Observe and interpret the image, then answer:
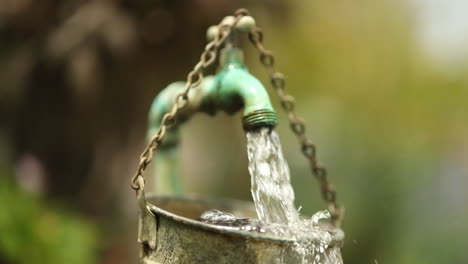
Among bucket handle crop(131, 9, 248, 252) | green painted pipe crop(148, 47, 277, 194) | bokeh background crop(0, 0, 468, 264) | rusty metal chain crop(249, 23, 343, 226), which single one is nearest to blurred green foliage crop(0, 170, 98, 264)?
bokeh background crop(0, 0, 468, 264)

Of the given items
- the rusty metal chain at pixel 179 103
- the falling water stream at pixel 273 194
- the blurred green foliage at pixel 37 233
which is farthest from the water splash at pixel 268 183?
the blurred green foliage at pixel 37 233

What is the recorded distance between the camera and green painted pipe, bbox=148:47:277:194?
1059 millimetres

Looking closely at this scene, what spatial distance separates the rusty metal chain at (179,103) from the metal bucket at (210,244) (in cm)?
6

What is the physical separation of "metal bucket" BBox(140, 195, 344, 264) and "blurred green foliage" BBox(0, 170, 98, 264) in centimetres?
169

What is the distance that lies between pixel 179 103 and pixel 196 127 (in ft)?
9.58

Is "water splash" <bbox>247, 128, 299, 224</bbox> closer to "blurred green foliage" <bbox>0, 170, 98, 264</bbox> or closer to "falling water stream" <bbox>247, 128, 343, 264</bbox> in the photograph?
"falling water stream" <bbox>247, 128, 343, 264</bbox>

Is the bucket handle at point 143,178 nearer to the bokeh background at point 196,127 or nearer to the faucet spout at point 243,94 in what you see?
the faucet spout at point 243,94

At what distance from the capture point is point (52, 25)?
10.6 ft

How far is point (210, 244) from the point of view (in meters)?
0.91

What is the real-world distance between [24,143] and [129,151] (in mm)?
549

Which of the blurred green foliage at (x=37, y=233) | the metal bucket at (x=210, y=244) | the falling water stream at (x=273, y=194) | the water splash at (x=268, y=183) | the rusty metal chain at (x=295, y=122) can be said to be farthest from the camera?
the blurred green foliage at (x=37, y=233)

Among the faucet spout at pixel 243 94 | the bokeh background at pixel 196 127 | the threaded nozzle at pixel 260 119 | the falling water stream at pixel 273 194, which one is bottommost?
the falling water stream at pixel 273 194

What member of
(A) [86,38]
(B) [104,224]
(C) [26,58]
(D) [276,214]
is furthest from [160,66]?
(D) [276,214]

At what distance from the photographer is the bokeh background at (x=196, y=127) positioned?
319 centimetres
